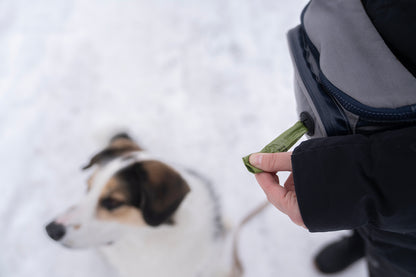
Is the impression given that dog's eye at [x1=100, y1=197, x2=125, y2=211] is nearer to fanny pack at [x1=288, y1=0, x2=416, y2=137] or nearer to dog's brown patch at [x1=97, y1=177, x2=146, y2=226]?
dog's brown patch at [x1=97, y1=177, x2=146, y2=226]

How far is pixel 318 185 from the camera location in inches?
A: 33.3

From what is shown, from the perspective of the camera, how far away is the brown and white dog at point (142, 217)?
133 centimetres

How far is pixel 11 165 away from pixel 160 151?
0.99 m

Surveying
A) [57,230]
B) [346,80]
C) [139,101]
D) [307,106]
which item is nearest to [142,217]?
[57,230]

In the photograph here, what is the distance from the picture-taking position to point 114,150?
1.49m

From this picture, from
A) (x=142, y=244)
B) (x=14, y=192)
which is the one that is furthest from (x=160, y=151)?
(x=14, y=192)

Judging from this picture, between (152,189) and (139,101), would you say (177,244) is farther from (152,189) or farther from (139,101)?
(139,101)

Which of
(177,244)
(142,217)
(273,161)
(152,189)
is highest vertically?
(273,161)

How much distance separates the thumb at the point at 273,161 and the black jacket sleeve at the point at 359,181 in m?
0.04

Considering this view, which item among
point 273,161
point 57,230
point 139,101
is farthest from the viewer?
point 139,101

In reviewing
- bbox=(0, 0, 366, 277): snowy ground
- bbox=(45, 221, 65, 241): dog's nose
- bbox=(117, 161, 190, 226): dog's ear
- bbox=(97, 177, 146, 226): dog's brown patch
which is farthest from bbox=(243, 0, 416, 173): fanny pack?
bbox=(0, 0, 366, 277): snowy ground

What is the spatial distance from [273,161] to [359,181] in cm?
24

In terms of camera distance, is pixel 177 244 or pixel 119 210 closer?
pixel 119 210

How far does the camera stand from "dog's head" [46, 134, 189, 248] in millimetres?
1331
